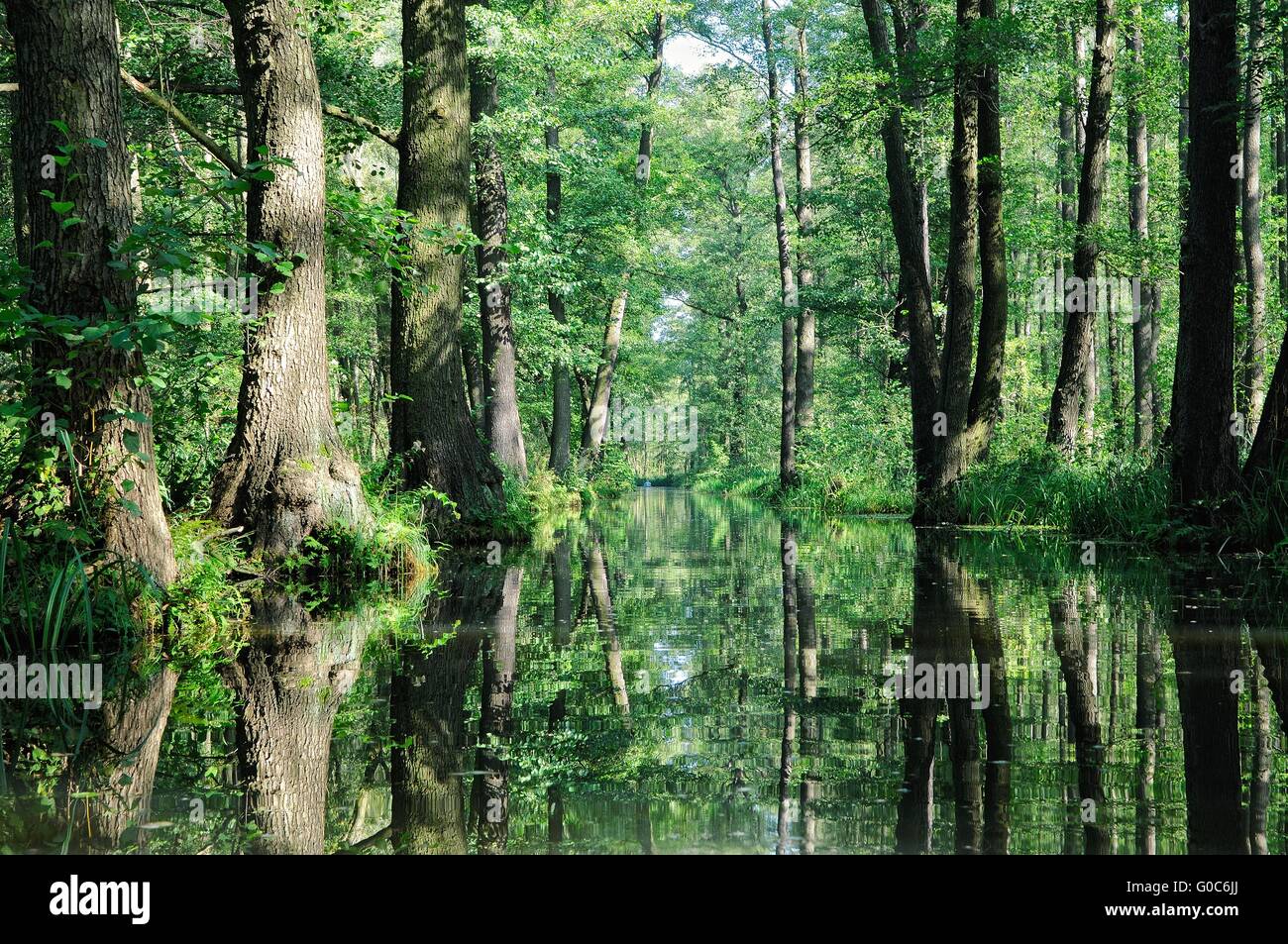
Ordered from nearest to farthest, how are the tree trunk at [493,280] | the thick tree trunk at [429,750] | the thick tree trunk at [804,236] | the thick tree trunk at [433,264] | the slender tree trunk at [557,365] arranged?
the thick tree trunk at [429,750]
the thick tree trunk at [433,264]
the tree trunk at [493,280]
the slender tree trunk at [557,365]
the thick tree trunk at [804,236]

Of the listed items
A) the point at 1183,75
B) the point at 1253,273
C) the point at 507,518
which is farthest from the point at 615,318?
the point at 507,518

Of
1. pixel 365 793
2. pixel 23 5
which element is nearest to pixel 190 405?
pixel 23 5

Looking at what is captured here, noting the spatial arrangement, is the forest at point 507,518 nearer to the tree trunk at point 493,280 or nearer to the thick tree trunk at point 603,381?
the tree trunk at point 493,280

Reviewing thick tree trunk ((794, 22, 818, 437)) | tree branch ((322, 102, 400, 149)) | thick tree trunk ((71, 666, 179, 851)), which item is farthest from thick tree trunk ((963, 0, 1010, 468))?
thick tree trunk ((71, 666, 179, 851))

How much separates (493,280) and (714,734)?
1470 centimetres

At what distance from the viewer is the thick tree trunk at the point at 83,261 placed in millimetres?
5473

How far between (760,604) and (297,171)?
16.1 feet

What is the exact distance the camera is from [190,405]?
26.1 ft

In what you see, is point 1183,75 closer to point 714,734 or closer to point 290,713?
point 714,734

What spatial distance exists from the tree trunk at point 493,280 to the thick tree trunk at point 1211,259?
1062 centimetres

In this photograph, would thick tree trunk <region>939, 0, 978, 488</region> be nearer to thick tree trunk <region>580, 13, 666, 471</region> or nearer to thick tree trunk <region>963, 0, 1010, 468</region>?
thick tree trunk <region>963, 0, 1010, 468</region>

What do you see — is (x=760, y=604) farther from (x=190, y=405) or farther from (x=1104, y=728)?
(x=190, y=405)

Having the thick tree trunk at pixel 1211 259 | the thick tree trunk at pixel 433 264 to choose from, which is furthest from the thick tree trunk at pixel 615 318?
the thick tree trunk at pixel 1211 259

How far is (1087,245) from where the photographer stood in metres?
15.2
